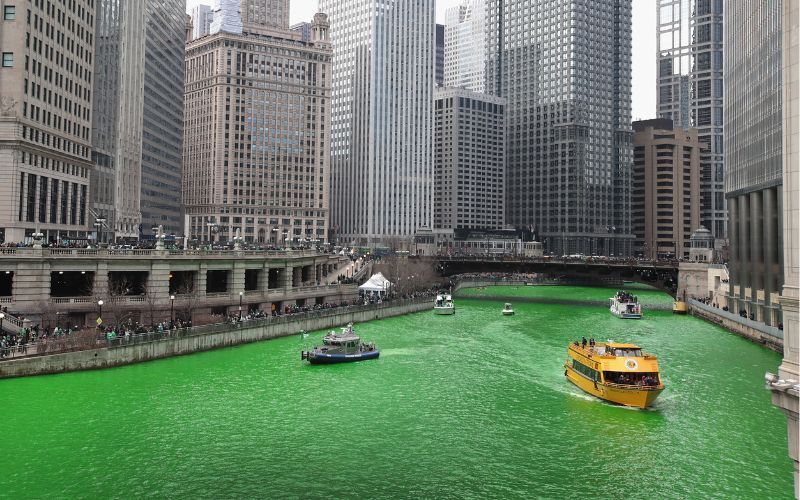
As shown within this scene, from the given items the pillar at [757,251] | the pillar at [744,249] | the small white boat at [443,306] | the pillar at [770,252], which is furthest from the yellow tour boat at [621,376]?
the small white boat at [443,306]

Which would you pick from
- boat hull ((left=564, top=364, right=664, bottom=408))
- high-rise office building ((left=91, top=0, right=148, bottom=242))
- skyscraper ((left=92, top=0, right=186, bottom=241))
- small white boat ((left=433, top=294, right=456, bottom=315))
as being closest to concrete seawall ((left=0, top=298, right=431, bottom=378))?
small white boat ((left=433, top=294, right=456, bottom=315))

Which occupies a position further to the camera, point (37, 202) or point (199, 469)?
point (37, 202)

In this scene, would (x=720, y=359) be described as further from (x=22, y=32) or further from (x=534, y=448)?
(x=22, y=32)

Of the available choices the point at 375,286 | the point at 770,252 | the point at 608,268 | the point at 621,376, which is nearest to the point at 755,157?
the point at 770,252

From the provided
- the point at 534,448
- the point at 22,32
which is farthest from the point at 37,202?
the point at 534,448

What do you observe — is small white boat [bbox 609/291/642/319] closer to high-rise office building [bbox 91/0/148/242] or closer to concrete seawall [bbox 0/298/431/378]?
concrete seawall [bbox 0/298/431/378]

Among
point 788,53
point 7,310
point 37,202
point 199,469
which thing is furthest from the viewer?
point 37,202
